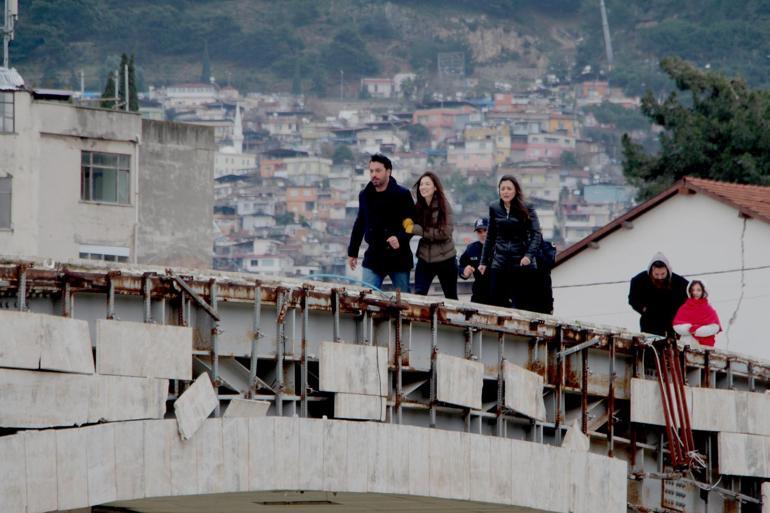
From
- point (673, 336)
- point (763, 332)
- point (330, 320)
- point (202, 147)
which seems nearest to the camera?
point (330, 320)

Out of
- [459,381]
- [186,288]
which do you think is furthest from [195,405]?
[459,381]

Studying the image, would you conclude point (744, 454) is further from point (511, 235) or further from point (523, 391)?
point (511, 235)

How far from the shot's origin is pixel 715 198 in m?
37.6

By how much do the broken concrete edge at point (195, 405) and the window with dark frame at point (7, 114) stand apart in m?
43.1

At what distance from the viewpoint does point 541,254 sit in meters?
22.3

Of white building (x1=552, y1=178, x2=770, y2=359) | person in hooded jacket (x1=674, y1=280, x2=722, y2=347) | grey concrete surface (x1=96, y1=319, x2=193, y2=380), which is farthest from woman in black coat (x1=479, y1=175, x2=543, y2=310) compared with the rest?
white building (x1=552, y1=178, x2=770, y2=359)

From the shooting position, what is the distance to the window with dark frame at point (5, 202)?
2430 inches

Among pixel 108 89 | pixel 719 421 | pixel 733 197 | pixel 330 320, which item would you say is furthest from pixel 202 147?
pixel 330 320

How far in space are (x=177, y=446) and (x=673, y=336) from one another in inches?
312

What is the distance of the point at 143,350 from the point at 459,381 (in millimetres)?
4651

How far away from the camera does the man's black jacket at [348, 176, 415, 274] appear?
21.3 meters

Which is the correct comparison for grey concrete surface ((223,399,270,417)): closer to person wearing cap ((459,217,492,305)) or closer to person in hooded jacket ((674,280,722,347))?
person wearing cap ((459,217,492,305))

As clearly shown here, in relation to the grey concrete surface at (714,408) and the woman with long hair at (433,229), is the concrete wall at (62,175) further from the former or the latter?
A: the woman with long hair at (433,229)

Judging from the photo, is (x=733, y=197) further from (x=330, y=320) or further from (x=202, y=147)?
(x=202, y=147)
